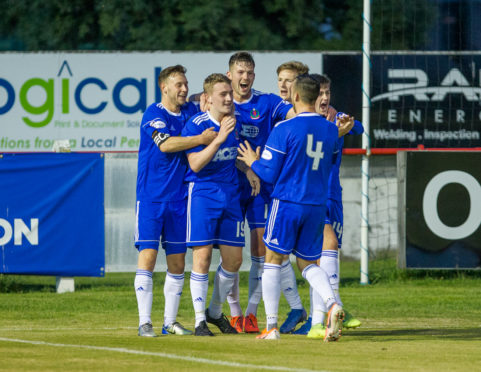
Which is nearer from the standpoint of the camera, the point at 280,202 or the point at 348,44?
the point at 280,202

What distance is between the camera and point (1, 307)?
11.8m

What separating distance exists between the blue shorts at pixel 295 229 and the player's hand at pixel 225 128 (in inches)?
27.8

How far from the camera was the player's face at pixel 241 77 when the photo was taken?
8906mm

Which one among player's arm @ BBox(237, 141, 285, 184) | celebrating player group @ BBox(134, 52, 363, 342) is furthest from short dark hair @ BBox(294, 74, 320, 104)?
player's arm @ BBox(237, 141, 285, 184)

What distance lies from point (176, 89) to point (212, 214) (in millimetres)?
1142

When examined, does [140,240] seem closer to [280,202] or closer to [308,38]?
[280,202]

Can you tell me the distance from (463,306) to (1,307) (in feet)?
18.1

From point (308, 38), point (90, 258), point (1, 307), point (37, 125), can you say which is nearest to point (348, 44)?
point (308, 38)

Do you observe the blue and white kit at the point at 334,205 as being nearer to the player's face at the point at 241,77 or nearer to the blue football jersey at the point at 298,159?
the player's face at the point at 241,77

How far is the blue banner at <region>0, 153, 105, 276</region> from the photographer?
13188 millimetres

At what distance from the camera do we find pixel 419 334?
891 centimetres

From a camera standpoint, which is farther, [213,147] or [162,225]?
[162,225]

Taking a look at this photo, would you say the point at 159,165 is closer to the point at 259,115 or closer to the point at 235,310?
the point at 259,115

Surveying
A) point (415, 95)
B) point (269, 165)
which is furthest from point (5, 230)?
point (415, 95)
